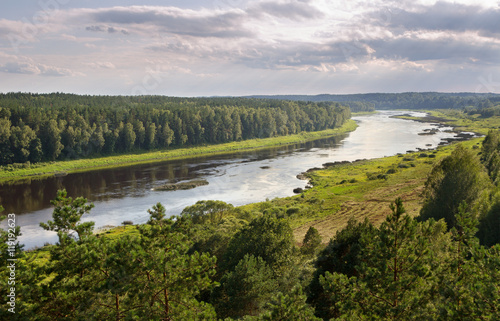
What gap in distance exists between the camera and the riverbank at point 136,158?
95.4 meters

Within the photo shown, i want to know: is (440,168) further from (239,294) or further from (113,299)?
(113,299)

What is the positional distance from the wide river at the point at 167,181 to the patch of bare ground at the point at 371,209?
15738 mm

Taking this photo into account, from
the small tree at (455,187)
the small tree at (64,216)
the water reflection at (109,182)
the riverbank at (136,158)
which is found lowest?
the water reflection at (109,182)

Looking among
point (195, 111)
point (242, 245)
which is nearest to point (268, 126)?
point (195, 111)

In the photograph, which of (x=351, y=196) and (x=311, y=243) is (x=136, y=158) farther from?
(x=311, y=243)

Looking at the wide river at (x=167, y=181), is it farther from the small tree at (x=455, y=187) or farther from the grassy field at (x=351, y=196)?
the small tree at (x=455, y=187)

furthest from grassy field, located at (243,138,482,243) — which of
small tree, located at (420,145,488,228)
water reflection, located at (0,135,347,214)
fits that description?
water reflection, located at (0,135,347,214)

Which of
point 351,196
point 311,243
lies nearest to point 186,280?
point 311,243

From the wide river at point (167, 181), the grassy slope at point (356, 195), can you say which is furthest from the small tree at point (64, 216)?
the wide river at point (167, 181)

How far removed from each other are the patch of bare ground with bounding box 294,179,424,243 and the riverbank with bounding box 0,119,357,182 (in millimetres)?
71405

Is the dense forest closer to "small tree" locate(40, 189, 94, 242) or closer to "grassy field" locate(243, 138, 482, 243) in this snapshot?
"small tree" locate(40, 189, 94, 242)

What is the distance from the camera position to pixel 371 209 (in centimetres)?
5822

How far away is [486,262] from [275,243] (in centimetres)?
1534

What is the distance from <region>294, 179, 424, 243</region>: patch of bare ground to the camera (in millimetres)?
50956
